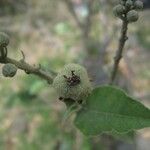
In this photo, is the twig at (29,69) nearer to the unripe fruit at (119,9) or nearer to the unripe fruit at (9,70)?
the unripe fruit at (9,70)

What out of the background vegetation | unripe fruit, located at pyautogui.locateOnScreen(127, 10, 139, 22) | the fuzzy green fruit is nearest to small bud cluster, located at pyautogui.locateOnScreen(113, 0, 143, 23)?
unripe fruit, located at pyautogui.locateOnScreen(127, 10, 139, 22)

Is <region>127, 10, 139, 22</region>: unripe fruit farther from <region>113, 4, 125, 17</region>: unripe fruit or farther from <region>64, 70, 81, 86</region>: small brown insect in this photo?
<region>64, 70, 81, 86</region>: small brown insect

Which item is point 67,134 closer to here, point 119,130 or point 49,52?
point 119,130

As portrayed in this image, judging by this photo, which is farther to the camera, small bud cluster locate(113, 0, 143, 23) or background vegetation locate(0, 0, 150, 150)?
background vegetation locate(0, 0, 150, 150)

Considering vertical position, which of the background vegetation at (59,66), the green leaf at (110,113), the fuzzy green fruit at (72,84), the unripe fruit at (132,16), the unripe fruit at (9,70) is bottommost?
the background vegetation at (59,66)

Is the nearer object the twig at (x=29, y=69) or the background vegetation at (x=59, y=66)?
the twig at (x=29, y=69)

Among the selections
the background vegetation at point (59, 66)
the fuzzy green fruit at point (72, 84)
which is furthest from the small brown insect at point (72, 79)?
the background vegetation at point (59, 66)

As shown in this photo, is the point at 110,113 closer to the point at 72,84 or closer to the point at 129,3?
the point at 72,84
